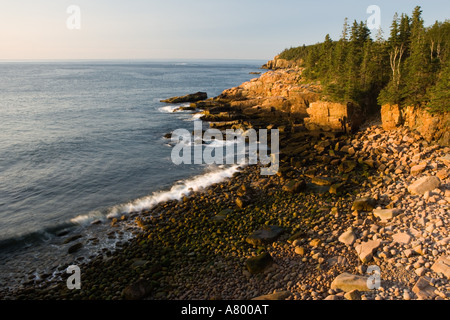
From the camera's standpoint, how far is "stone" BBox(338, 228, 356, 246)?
52.0ft

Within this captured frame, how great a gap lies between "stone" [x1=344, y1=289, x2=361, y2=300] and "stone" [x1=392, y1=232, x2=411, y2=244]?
5010 mm

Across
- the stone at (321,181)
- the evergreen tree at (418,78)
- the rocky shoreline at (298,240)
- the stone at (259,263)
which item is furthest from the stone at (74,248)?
the evergreen tree at (418,78)

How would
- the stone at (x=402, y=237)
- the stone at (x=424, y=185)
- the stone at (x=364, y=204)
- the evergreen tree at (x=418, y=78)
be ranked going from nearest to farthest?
1. the stone at (x=402, y=237)
2. the stone at (x=364, y=204)
3. the stone at (x=424, y=185)
4. the evergreen tree at (x=418, y=78)

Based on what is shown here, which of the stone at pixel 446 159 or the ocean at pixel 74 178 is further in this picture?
the stone at pixel 446 159

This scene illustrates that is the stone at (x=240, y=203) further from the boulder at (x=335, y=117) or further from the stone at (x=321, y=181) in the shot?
the boulder at (x=335, y=117)

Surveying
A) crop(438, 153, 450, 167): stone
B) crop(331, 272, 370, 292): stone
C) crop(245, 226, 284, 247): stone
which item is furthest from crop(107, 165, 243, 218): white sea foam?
crop(438, 153, 450, 167): stone

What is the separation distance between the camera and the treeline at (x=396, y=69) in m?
31.6

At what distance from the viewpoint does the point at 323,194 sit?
2228 centimetres

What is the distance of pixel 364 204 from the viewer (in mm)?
19125

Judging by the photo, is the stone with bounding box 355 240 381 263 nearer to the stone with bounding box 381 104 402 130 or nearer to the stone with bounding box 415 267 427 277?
the stone with bounding box 415 267 427 277

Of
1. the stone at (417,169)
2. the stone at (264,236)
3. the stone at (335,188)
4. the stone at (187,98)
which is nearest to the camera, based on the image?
the stone at (264,236)

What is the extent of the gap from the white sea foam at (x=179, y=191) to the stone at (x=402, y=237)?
15641 mm

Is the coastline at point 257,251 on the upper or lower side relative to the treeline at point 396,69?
lower

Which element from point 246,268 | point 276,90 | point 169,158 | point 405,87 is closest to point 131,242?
point 246,268
